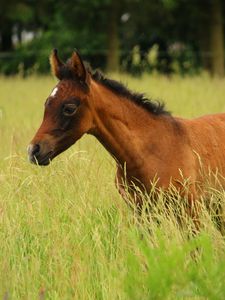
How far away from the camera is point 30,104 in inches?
548

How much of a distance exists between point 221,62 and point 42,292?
21.3 meters

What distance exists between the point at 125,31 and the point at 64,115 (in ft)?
79.4

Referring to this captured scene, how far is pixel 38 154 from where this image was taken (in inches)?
193

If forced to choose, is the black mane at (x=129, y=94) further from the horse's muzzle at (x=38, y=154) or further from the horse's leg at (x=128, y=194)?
the horse's muzzle at (x=38, y=154)

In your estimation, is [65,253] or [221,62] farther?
[221,62]

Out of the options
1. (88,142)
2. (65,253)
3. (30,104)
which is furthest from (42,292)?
(30,104)

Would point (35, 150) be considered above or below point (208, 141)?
above

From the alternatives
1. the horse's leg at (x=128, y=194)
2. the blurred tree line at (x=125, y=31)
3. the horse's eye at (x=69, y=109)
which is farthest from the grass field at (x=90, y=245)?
the blurred tree line at (x=125, y=31)

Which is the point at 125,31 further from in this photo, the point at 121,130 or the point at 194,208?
the point at 194,208

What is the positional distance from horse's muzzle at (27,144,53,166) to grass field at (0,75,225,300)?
25cm

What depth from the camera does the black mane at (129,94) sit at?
17.5 feet

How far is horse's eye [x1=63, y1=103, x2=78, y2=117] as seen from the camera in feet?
16.5

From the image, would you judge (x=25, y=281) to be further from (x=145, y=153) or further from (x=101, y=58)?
(x=101, y=58)

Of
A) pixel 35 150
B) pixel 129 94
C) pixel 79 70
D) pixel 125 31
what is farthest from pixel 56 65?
pixel 125 31
